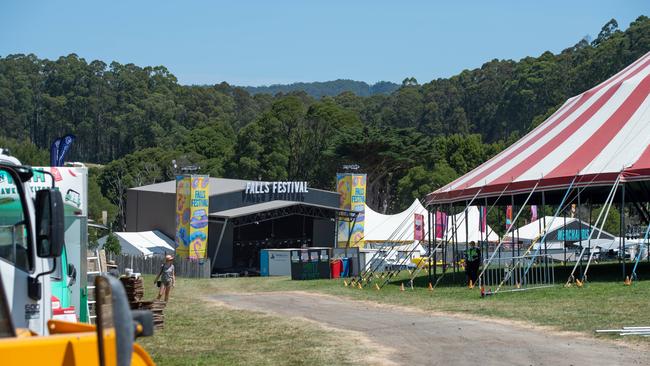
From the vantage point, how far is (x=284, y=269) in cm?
4259

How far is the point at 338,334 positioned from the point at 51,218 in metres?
9.26

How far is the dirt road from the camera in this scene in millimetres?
11797

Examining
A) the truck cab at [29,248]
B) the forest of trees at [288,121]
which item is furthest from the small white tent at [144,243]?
the truck cab at [29,248]

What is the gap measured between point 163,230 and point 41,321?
158 feet

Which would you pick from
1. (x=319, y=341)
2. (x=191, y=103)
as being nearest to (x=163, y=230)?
(x=319, y=341)

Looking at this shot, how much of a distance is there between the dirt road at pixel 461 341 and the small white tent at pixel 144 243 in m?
30.8

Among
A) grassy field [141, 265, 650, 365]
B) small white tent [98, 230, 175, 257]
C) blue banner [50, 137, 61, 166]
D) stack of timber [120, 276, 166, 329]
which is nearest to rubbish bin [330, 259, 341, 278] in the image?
grassy field [141, 265, 650, 365]

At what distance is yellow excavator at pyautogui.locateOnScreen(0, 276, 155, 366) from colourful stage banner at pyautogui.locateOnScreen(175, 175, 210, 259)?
40.9 metres

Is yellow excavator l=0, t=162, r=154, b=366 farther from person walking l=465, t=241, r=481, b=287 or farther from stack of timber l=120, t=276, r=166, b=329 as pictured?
person walking l=465, t=241, r=481, b=287

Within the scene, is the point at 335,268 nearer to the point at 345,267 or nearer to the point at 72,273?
the point at 345,267

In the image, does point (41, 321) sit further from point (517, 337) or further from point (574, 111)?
point (574, 111)

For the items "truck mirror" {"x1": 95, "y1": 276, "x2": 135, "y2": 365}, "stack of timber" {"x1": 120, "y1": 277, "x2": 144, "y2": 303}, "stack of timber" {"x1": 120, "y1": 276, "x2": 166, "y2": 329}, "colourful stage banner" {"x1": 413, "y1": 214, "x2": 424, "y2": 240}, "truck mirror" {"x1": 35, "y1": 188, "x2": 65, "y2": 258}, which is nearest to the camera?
"truck mirror" {"x1": 95, "y1": 276, "x2": 135, "y2": 365}

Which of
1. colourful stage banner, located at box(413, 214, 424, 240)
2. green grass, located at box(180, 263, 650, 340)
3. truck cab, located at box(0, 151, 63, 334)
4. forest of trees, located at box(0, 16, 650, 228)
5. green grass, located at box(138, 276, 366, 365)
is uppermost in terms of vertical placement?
forest of trees, located at box(0, 16, 650, 228)

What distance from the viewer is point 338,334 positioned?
15.2 metres
